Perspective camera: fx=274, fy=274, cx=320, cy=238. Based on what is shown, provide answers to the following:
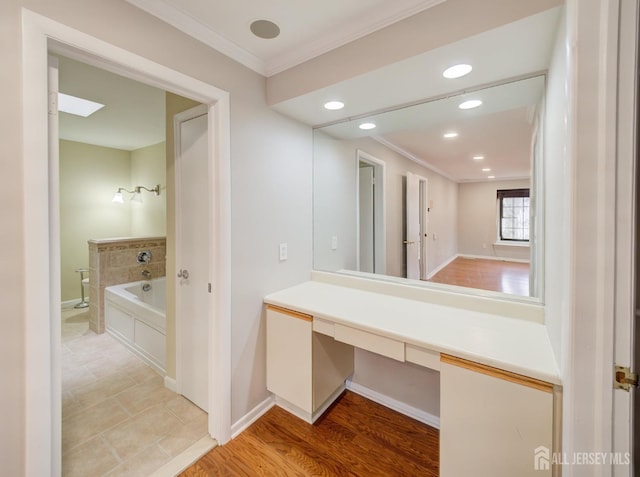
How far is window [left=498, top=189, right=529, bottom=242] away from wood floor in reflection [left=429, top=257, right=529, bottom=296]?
18cm

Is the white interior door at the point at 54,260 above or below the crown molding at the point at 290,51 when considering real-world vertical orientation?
below

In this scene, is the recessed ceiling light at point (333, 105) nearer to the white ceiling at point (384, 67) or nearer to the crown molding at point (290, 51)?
the white ceiling at point (384, 67)

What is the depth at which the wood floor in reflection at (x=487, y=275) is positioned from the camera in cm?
162

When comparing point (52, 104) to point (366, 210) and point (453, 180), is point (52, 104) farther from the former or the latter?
point (453, 180)

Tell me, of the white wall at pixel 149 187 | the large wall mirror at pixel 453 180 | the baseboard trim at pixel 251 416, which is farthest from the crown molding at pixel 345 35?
the white wall at pixel 149 187

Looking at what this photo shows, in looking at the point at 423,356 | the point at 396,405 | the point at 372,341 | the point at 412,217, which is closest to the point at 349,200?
the point at 412,217

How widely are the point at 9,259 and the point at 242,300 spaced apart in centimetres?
106

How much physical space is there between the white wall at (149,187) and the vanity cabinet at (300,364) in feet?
10.4

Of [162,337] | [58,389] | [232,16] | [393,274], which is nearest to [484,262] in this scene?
[393,274]

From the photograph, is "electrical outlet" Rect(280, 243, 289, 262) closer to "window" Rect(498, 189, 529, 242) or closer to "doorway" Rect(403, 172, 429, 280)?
"doorway" Rect(403, 172, 429, 280)

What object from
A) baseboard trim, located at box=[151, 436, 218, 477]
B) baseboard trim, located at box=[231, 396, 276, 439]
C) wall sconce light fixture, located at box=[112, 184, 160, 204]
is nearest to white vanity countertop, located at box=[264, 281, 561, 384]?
baseboard trim, located at box=[231, 396, 276, 439]

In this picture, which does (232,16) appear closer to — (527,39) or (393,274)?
(527,39)

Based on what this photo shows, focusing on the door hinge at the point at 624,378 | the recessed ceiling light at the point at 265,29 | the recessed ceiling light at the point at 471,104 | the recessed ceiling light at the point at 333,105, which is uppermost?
the recessed ceiling light at the point at 265,29

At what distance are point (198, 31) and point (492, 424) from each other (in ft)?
7.57
